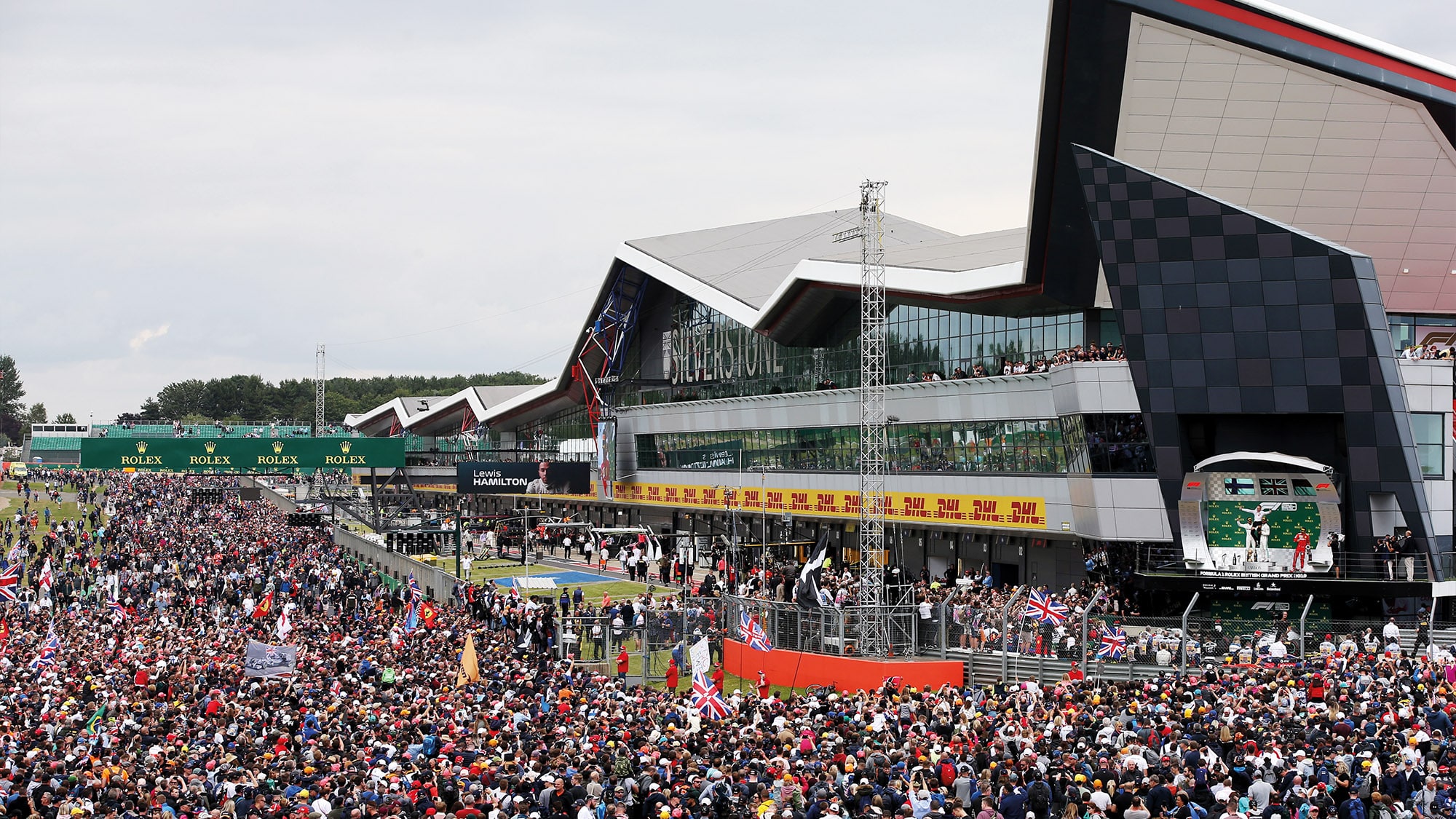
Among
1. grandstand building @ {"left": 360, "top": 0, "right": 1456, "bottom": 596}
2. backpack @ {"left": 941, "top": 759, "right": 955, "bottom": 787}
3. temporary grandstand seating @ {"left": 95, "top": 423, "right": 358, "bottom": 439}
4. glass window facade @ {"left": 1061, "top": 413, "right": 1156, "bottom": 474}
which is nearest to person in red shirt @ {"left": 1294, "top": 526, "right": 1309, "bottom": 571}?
grandstand building @ {"left": 360, "top": 0, "right": 1456, "bottom": 596}

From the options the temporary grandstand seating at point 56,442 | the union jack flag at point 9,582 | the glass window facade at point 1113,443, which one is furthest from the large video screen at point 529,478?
the temporary grandstand seating at point 56,442

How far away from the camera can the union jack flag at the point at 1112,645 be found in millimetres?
28453

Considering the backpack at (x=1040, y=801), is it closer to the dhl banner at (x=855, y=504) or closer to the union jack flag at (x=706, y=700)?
the union jack flag at (x=706, y=700)

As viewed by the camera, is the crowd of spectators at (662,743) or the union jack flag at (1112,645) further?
the union jack flag at (1112,645)

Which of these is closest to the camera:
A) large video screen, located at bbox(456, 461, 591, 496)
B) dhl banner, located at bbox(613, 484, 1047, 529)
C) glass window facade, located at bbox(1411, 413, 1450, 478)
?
glass window facade, located at bbox(1411, 413, 1450, 478)

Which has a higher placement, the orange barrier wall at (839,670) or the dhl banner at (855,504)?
the dhl banner at (855,504)

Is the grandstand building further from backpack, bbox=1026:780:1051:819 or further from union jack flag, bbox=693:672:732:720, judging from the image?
backpack, bbox=1026:780:1051:819

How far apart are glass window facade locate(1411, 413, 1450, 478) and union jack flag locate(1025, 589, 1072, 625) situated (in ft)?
49.6

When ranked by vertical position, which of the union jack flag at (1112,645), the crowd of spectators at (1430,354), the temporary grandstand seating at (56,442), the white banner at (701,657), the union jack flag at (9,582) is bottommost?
the union jack flag at (1112,645)

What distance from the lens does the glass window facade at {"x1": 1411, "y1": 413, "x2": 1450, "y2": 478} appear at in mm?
37750

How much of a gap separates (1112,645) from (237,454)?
51513 mm

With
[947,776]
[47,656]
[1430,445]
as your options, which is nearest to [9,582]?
[47,656]

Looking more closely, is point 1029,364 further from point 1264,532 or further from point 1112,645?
point 1112,645

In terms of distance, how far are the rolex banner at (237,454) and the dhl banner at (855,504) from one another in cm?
1512
